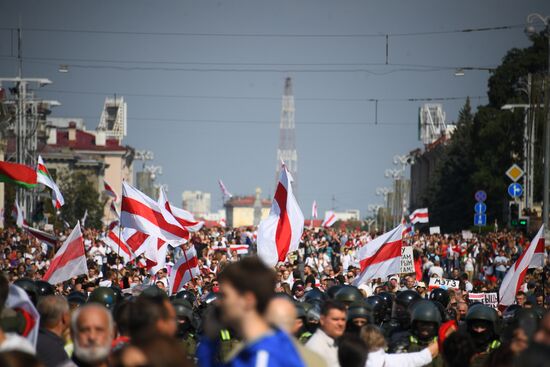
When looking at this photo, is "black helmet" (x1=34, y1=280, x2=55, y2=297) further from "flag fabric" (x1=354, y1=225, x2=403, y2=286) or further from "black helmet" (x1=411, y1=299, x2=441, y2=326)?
"flag fabric" (x1=354, y1=225, x2=403, y2=286)

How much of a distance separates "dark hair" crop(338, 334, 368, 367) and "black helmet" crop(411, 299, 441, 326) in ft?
9.09

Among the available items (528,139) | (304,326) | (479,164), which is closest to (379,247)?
(304,326)

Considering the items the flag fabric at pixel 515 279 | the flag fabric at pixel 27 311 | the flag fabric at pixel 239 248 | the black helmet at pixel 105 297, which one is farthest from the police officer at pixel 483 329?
the flag fabric at pixel 239 248

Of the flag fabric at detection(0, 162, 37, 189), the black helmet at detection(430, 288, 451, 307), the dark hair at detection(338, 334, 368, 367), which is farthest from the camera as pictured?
the flag fabric at detection(0, 162, 37, 189)

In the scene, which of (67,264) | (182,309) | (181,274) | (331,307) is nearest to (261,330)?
(331,307)

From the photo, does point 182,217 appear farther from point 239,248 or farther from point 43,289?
point 239,248

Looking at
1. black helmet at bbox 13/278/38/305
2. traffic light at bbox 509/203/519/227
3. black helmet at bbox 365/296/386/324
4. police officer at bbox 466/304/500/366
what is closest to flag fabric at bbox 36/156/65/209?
traffic light at bbox 509/203/519/227

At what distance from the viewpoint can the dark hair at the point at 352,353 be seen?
795 centimetres

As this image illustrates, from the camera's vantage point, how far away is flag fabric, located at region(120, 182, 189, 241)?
65.6 ft

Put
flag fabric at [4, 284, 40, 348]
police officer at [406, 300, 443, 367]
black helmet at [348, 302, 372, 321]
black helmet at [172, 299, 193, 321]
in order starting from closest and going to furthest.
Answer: flag fabric at [4, 284, 40, 348] → black helmet at [348, 302, 372, 321] → police officer at [406, 300, 443, 367] → black helmet at [172, 299, 193, 321]

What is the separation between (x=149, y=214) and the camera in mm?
20078

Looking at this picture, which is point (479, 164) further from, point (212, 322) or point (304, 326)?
point (212, 322)

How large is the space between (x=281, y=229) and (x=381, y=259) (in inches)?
53.7

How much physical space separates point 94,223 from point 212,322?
288ft
